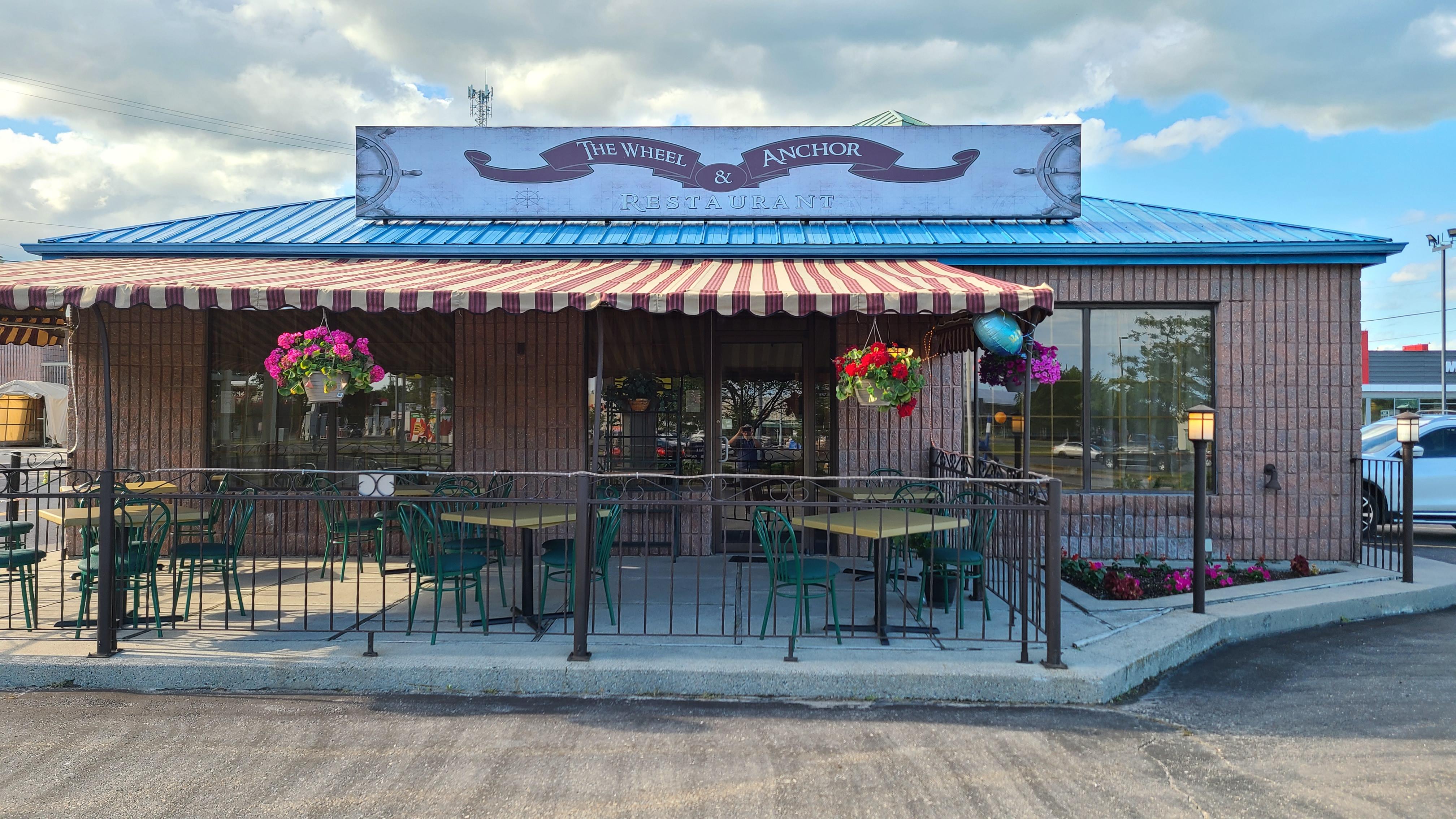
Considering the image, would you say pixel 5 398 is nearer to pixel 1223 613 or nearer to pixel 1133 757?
pixel 1133 757

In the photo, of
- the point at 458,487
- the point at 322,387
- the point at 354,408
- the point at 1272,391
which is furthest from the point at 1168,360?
the point at 354,408

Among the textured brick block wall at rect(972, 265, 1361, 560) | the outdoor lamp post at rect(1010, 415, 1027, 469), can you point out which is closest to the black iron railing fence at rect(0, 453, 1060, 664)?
the outdoor lamp post at rect(1010, 415, 1027, 469)

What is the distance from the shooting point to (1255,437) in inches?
317

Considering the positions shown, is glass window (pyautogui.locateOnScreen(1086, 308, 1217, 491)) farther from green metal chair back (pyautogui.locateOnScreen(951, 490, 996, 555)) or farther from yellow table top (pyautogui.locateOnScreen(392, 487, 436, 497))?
yellow table top (pyautogui.locateOnScreen(392, 487, 436, 497))

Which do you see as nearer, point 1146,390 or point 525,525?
point 525,525

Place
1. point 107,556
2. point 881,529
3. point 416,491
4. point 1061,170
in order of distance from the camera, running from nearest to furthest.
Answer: point 107,556 → point 881,529 → point 416,491 → point 1061,170

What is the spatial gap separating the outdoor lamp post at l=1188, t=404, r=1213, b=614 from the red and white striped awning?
4.50 ft

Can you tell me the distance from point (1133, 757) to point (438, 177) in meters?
8.21

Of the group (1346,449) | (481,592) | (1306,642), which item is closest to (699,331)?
(481,592)

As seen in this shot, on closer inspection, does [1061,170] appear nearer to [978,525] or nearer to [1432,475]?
[978,525]

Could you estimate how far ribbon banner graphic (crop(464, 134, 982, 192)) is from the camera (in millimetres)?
8906

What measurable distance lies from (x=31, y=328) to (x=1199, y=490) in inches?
388

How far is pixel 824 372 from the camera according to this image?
330 inches

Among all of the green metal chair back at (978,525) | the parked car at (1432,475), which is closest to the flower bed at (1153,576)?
the green metal chair back at (978,525)
